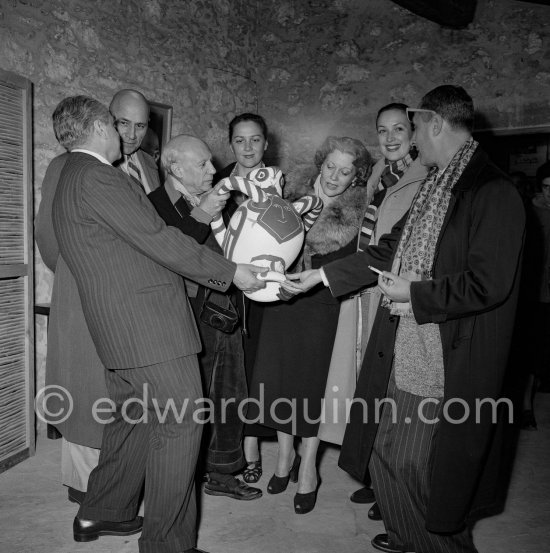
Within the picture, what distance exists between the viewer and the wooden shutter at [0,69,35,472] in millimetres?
2740

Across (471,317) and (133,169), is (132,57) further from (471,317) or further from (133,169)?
(471,317)

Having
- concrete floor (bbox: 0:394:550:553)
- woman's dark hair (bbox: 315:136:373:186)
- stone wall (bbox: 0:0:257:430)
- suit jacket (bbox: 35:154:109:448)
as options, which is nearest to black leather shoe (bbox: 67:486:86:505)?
concrete floor (bbox: 0:394:550:553)

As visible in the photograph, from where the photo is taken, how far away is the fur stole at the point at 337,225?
242cm

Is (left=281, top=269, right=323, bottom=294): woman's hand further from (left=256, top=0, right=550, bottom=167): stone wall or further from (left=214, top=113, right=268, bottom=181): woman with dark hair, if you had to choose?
(left=256, top=0, right=550, bottom=167): stone wall

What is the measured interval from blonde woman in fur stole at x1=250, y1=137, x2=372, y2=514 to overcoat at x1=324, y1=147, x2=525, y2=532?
0.68m

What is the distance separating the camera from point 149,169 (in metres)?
3.13

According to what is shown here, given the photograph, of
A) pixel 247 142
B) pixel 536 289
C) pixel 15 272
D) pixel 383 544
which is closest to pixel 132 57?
pixel 247 142

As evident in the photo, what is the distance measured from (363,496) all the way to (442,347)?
113 cm

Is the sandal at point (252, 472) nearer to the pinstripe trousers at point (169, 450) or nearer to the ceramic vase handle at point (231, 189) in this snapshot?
the pinstripe trousers at point (169, 450)

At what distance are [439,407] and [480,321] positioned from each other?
32 cm

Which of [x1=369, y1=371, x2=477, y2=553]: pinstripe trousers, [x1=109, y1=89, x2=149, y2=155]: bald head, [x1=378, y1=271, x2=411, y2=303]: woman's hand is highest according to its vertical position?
[x1=109, y1=89, x2=149, y2=155]: bald head

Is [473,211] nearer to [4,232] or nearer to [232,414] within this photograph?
[232,414]

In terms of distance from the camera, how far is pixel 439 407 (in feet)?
6.01

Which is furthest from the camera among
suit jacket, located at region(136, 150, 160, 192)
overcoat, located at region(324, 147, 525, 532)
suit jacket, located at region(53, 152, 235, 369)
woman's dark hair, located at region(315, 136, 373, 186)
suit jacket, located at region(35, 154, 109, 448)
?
suit jacket, located at region(136, 150, 160, 192)
